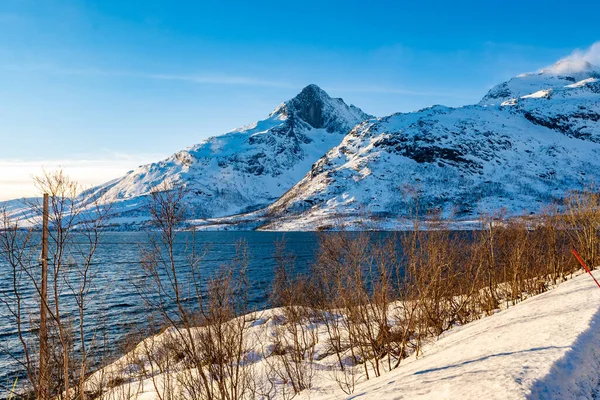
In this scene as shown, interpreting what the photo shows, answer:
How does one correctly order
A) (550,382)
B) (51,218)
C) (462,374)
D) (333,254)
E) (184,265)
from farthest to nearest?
(184,265), (333,254), (51,218), (462,374), (550,382)

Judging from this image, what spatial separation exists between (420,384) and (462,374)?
923 mm

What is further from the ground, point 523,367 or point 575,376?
point 523,367

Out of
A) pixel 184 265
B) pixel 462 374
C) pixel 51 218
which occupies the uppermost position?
pixel 51 218

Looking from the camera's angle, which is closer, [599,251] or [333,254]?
[333,254]

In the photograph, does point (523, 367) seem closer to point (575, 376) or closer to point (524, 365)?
point (524, 365)

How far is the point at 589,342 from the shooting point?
27.8 ft

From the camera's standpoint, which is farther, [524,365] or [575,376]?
[524,365]

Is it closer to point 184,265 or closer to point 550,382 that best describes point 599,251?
point 550,382

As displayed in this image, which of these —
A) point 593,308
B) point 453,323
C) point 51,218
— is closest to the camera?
point 51,218

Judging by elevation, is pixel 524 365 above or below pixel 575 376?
above

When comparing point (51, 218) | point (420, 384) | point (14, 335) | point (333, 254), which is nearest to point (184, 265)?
point (14, 335)

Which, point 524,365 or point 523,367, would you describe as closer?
point 523,367

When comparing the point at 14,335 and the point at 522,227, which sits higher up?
the point at 522,227

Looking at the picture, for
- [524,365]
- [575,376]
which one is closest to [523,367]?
[524,365]
